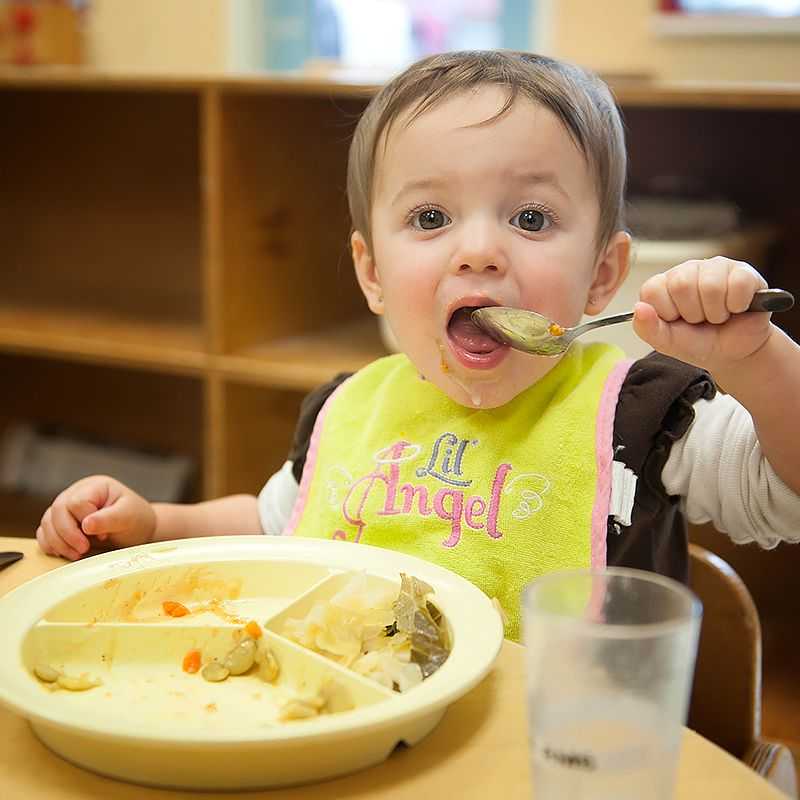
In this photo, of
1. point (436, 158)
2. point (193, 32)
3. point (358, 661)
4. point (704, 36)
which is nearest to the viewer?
point (358, 661)

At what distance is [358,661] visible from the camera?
2.29 feet

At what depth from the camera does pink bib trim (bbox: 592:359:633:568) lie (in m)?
1.00

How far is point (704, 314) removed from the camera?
0.77 meters

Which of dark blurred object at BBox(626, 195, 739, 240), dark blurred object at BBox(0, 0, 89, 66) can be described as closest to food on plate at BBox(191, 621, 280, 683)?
dark blurred object at BBox(626, 195, 739, 240)

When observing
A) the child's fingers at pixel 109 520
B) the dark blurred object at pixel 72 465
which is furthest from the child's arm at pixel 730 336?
the dark blurred object at pixel 72 465

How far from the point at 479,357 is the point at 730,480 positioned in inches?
9.4

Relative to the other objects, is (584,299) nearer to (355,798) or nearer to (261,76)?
(355,798)

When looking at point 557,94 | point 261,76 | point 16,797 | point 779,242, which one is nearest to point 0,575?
point 16,797

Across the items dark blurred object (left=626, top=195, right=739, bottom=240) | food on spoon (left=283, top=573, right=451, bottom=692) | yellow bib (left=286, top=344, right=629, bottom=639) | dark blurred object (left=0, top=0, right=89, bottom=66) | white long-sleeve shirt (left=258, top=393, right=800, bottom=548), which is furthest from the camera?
dark blurred object (left=0, top=0, right=89, bottom=66)

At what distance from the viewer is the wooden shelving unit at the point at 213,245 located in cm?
210

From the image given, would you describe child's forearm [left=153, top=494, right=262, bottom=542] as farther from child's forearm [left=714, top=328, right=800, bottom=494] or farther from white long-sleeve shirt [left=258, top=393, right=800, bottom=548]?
child's forearm [left=714, top=328, right=800, bottom=494]

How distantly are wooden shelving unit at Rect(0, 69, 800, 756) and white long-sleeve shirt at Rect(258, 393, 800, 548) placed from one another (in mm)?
907

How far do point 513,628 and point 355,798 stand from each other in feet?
1.35

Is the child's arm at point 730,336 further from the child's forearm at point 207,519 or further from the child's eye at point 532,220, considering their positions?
the child's forearm at point 207,519
